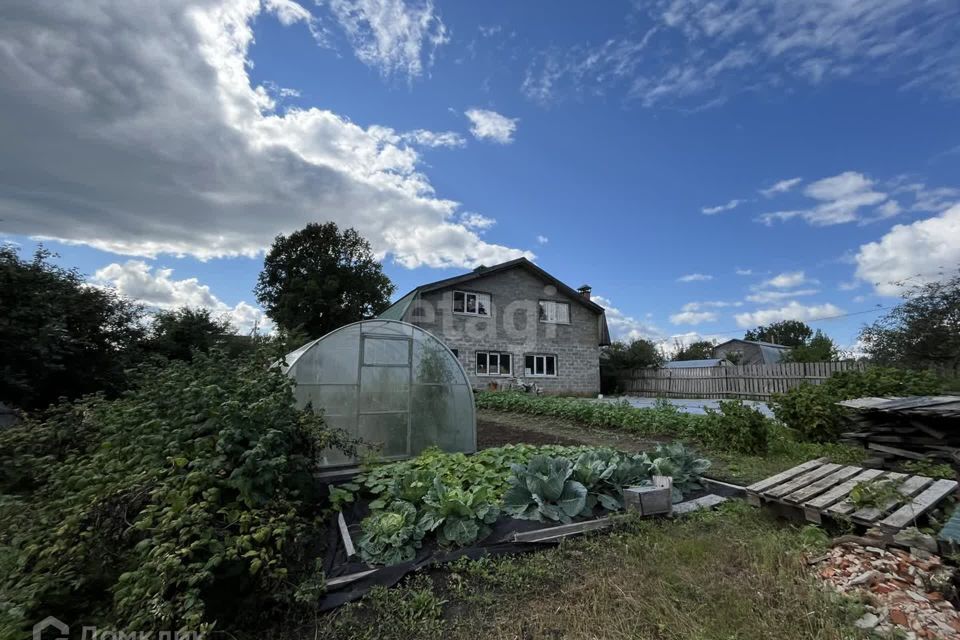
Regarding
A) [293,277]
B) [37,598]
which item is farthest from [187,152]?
[293,277]

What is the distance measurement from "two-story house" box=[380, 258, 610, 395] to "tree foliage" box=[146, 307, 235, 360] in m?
7.67

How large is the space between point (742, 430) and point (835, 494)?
10.9 ft

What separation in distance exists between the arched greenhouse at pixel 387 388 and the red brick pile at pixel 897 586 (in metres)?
4.77

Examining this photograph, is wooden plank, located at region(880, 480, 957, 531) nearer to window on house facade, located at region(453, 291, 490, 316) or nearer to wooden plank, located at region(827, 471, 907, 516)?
wooden plank, located at region(827, 471, 907, 516)

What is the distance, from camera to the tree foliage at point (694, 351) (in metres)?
47.2

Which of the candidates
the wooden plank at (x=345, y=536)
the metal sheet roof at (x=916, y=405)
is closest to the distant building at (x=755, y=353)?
the metal sheet roof at (x=916, y=405)

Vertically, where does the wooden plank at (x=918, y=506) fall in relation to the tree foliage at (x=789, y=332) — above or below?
below

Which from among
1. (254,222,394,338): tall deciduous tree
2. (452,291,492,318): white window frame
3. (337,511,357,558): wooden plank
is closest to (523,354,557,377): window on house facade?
(452,291,492,318): white window frame

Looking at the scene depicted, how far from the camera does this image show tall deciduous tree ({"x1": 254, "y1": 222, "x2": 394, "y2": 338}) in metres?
31.8

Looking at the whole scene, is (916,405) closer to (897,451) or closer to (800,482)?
(897,451)

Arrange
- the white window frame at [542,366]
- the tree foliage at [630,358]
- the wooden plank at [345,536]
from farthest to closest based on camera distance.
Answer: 1. the tree foliage at [630,358]
2. the white window frame at [542,366]
3. the wooden plank at [345,536]

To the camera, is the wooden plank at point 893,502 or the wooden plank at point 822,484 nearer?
the wooden plank at point 893,502

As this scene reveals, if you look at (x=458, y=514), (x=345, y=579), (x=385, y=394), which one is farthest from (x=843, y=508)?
(x=385, y=394)

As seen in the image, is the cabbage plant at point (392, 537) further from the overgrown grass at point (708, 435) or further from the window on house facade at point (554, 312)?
the window on house facade at point (554, 312)
